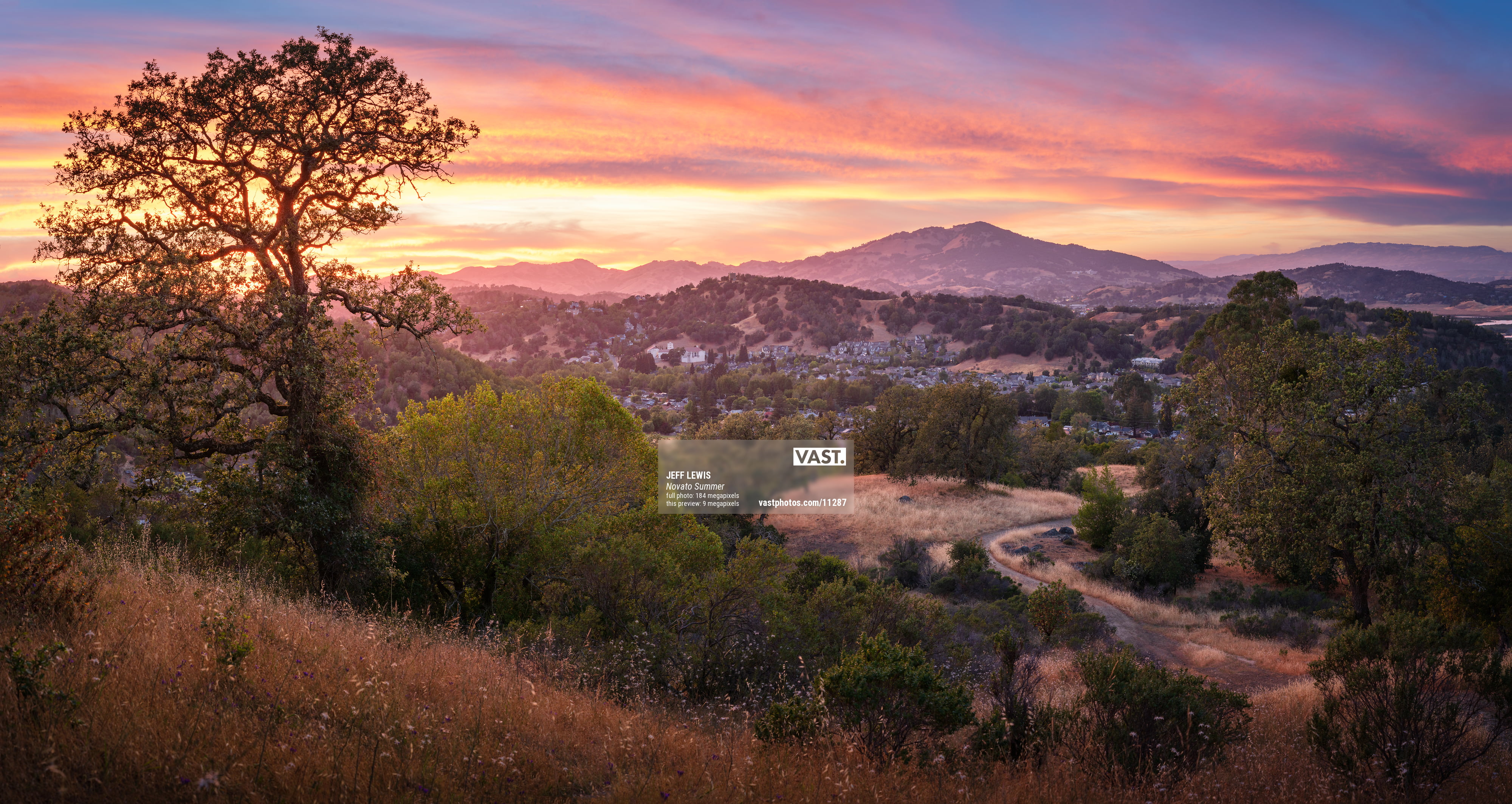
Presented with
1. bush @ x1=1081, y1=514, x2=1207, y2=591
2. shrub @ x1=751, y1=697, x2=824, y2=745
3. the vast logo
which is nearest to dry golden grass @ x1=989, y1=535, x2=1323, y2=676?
bush @ x1=1081, y1=514, x2=1207, y2=591

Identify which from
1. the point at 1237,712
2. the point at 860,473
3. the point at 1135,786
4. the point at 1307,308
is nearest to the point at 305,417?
the point at 1135,786

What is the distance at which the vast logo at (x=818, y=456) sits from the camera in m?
28.3

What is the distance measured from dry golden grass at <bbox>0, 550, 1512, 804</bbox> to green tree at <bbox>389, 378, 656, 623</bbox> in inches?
222

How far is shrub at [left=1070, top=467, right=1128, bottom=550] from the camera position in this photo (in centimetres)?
2970

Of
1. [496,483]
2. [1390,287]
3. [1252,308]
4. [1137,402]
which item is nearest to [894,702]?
[496,483]

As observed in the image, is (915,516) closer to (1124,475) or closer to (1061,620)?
(1061,620)

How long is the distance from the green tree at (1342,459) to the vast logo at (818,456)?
1426 centimetres

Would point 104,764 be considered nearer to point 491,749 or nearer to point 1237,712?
point 491,749

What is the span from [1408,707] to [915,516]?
27.6 metres

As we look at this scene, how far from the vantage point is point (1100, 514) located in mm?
29875

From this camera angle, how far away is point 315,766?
13.3 ft

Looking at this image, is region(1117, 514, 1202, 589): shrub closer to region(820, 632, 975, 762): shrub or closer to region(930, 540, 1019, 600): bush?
region(930, 540, 1019, 600): bush

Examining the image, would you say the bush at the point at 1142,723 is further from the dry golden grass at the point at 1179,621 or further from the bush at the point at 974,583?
the bush at the point at 974,583

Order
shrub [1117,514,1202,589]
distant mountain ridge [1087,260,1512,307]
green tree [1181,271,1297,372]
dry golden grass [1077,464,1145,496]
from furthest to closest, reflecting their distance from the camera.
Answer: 1. distant mountain ridge [1087,260,1512,307]
2. dry golden grass [1077,464,1145,496]
3. green tree [1181,271,1297,372]
4. shrub [1117,514,1202,589]
